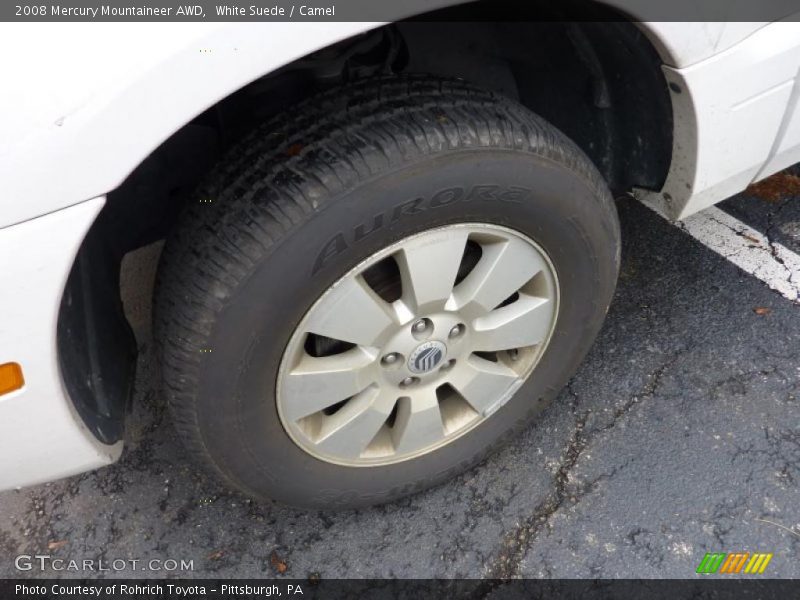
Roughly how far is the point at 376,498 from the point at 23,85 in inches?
49.2

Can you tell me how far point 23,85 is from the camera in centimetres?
98

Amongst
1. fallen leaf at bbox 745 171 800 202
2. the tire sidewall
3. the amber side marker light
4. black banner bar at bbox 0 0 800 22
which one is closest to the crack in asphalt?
the tire sidewall

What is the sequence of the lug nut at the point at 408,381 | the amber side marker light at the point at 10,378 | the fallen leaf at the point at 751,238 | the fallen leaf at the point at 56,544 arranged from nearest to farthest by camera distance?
the amber side marker light at the point at 10,378 < the lug nut at the point at 408,381 < the fallen leaf at the point at 56,544 < the fallen leaf at the point at 751,238

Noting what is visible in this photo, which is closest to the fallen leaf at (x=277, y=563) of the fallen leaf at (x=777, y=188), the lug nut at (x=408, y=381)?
the lug nut at (x=408, y=381)

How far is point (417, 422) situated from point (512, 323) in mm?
328

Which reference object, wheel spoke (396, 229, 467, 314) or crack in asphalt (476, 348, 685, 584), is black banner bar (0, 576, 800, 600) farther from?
wheel spoke (396, 229, 467, 314)

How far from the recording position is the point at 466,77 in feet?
5.90

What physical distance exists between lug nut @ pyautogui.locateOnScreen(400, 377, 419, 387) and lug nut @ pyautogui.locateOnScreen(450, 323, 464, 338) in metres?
0.14

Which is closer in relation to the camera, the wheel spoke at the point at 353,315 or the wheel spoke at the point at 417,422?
the wheel spoke at the point at 353,315

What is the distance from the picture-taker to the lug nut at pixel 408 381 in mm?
1636

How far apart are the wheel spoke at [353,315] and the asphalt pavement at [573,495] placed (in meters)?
0.62

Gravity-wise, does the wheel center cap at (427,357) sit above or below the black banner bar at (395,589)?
above

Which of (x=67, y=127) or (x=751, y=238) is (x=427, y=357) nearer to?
(x=67, y=127)

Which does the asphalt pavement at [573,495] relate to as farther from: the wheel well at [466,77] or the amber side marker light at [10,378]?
the amber side marker light at [10,378]
